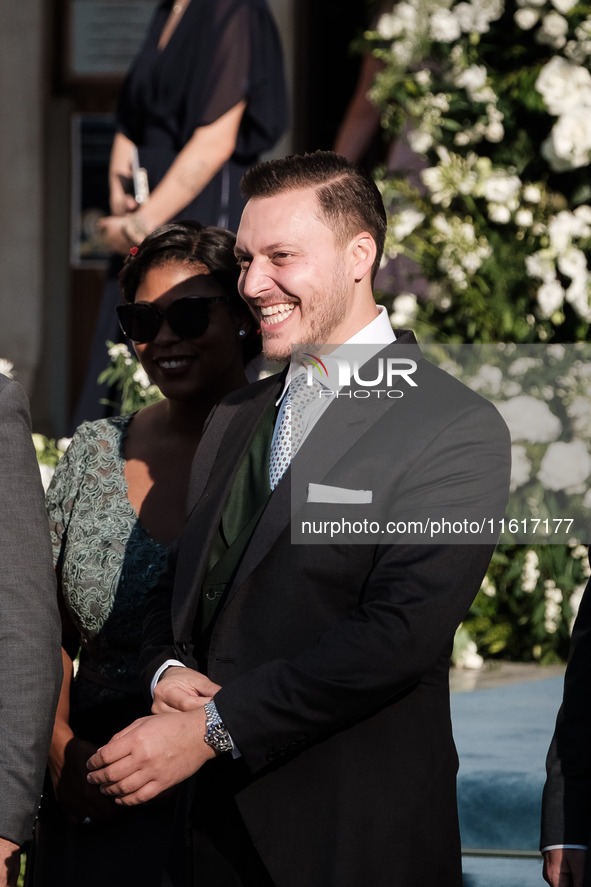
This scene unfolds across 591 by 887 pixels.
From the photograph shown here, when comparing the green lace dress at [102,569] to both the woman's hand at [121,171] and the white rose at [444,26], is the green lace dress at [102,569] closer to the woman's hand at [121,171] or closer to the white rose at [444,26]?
the woman's hand at [121,171]

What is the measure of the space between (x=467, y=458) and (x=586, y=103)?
2870 mm

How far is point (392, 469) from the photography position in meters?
2.07

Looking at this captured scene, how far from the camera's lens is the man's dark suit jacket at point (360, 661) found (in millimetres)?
1982

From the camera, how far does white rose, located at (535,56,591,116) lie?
451 cm

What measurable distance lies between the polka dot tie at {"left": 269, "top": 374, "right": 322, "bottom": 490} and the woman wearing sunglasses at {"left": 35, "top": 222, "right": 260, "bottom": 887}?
0.51m

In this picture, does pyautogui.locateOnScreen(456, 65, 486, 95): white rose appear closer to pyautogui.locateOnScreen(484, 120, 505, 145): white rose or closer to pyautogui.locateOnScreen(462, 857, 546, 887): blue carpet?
pyautogui.locateOnScreen(484, 120, 505, 145): white rose

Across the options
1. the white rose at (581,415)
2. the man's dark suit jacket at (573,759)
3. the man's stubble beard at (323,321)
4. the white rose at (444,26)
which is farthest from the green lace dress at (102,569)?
the white rose at (444,26)

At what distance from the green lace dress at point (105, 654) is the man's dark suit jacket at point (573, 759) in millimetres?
783

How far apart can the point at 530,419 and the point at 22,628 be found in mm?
2703

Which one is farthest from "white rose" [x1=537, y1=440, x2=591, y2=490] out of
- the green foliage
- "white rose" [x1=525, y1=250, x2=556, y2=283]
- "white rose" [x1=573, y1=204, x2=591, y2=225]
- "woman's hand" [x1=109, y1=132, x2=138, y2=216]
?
"woman's hand" [x1=109, y1=132, x2=138, y2=216]

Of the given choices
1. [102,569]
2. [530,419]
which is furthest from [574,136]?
[102,569]

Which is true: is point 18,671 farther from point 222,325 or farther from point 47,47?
point 47,47

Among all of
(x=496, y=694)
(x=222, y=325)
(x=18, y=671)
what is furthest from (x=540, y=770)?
(x=18, y=671)

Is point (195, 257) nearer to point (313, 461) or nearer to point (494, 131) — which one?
point (313, 461)
